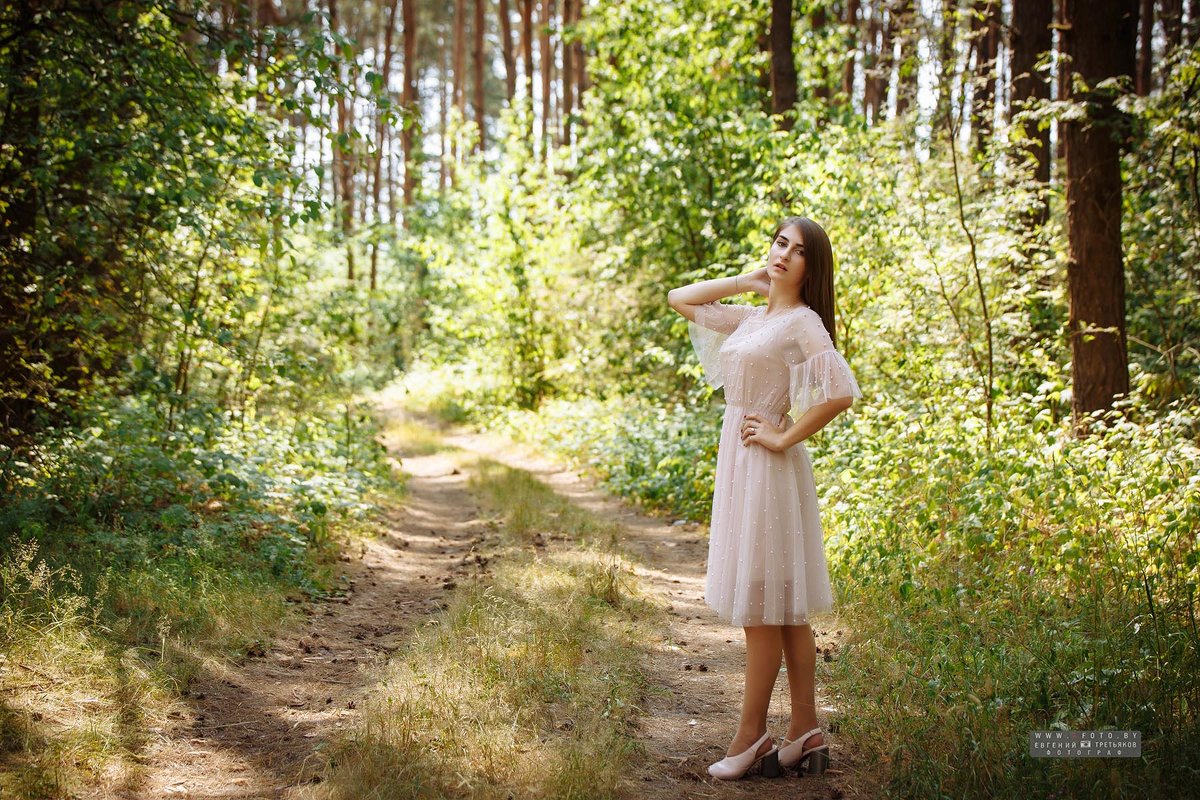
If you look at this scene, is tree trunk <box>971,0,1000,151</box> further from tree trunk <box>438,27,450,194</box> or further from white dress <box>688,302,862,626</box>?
tree trunk <box>438,27,450,194</box>

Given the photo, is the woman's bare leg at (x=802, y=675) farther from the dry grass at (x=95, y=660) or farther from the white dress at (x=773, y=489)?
the dry grass at (x=95, y=660)

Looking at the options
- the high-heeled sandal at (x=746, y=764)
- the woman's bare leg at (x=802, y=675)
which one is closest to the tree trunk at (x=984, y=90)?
the woman's bare leg at (x=802, y=675)

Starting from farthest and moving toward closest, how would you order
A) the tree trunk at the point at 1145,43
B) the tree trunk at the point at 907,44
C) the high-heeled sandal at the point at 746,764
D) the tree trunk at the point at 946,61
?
the tree trunk at the point at 1145,43 < the tree trunk at the point at 907,44 < the tree trunk at the point at 946,61 < the high-heeled sandal at the point at 746,764

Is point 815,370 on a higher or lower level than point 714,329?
lower

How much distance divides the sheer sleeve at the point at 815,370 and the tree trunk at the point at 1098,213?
4.40 metres

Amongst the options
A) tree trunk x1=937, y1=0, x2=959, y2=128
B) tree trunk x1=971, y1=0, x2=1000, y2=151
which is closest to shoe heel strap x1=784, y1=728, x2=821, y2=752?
tree trunk x1=971, y1=0, x2=1000, y2=151

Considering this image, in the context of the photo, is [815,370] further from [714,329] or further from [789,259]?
[714,329]

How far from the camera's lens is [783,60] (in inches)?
496

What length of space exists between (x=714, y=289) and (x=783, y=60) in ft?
31.7

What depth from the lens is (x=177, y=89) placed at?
6.73 meters

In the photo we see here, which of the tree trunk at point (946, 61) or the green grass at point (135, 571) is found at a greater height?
the tree trunk at point (946, 61)

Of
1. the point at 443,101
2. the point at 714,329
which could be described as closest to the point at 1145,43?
the point at 714,329

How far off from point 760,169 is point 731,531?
7885mm

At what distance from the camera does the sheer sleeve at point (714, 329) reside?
13.6ft
